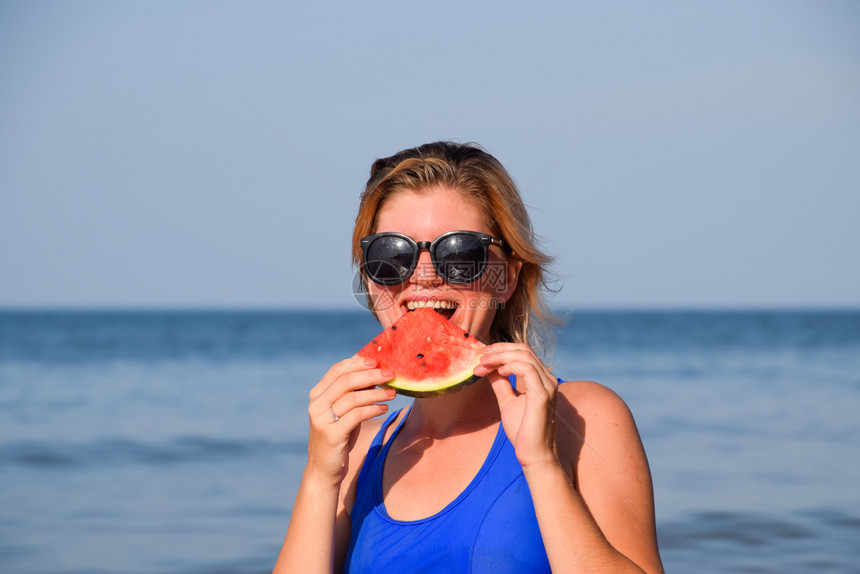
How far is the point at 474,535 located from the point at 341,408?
0.62 metres

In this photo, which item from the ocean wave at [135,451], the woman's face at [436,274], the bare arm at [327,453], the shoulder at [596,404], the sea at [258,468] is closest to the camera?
the bare arm at [327,453]

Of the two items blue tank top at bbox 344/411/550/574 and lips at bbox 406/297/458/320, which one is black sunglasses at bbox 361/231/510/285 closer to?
lips at bbox 406/297/458/320

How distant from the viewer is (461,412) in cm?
329

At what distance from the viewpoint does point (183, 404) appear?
16.9 meters

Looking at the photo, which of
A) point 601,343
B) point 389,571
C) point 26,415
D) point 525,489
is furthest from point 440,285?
point 601,343

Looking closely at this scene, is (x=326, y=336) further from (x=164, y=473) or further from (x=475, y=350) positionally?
(x=475, y=350)

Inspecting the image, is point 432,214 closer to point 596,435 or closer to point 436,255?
point 436,255

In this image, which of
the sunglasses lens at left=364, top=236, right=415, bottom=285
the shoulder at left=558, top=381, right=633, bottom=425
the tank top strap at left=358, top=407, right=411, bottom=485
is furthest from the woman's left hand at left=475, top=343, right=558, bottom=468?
the tank top strap at left=358, top=407, right=411, bottom=485

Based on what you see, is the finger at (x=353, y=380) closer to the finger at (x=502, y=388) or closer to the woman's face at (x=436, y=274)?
the finger at (x=502, y=388)

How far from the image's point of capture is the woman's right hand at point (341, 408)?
2.73 m

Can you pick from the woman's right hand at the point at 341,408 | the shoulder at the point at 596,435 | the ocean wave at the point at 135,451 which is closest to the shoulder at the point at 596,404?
the shoulder at the point at 596,435

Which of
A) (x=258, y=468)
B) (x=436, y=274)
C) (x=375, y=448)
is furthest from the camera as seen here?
(x=258, y=468)

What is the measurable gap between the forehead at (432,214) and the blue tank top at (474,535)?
2.62ft

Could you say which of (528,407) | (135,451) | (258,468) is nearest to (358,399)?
(528,407)
